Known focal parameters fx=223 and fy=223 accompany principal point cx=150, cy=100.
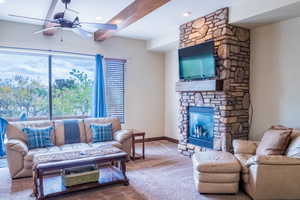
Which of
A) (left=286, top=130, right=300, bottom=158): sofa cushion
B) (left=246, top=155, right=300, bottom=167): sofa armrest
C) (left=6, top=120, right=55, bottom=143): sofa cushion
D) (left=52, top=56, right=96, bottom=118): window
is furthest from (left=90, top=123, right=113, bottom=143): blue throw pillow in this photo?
(left=286, top=130, right=300, bottom=158): sofa cushion

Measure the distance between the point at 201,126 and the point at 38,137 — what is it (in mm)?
3265

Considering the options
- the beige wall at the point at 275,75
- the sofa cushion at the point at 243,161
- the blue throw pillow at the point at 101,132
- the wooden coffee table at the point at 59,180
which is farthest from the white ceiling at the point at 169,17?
the wooden coffee table at the point at 59,180

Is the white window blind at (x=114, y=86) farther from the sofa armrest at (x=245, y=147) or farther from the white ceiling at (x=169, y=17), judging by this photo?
the sofa armrest at (x=245, y=147)

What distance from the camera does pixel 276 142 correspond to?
10.5 feet

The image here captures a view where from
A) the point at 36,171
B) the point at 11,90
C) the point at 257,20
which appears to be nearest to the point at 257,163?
the point at 257,20

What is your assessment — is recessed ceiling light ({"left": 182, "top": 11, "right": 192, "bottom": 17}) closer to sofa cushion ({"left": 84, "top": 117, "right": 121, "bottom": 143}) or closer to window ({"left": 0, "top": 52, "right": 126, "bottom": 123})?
window ({"left": 0, "top": 52, "right": 126, "bottom": 123})

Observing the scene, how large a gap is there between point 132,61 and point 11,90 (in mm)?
3088

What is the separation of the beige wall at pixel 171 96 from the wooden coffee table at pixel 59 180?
3.02 metres

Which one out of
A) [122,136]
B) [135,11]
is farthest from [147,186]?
[135,11]

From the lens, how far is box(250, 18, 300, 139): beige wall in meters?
3.76

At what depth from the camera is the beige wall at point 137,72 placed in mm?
5555

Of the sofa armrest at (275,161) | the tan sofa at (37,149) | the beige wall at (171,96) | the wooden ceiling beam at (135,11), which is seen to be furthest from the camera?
the beige wall at (171,96)

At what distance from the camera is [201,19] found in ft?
15.2

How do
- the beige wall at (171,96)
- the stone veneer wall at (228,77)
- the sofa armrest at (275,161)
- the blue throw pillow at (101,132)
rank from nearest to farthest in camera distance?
the sofa armrest at (275,161) → the stone veneer wall at (228,77) → the blue throw pillow at (101,132) → the beige wall at (171,96)
